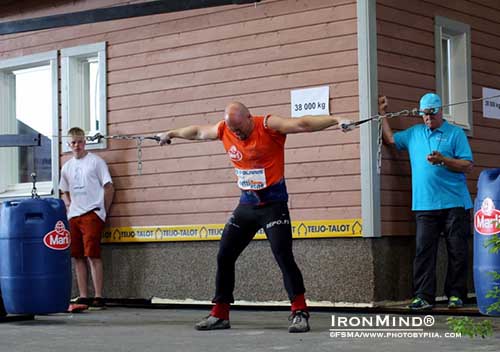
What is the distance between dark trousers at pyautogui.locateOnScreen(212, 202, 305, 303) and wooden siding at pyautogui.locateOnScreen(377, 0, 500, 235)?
206cm

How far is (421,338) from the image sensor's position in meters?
7.76

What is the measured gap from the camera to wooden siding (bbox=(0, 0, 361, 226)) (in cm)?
1045

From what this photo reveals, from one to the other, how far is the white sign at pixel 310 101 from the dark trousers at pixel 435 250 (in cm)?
145

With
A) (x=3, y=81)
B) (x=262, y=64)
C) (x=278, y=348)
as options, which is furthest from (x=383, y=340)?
(x=3, y=81)

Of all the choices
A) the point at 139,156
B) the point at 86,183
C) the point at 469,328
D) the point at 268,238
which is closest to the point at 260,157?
the point at 268,238

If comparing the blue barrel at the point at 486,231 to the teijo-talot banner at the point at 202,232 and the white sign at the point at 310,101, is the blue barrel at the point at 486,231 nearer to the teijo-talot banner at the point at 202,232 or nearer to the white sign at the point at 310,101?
the teijo-talot banner at the point at 202,232

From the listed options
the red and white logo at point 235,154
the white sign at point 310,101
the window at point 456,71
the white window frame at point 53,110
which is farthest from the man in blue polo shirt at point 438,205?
the white window frame at point 53,110

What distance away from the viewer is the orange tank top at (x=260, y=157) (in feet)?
27.9

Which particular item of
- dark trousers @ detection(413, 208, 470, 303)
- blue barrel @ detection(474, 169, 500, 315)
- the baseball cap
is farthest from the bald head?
dark trousers @ detection(413, 208, 470, 303)

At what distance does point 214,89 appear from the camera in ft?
37.6

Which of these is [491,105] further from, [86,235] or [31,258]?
[31,258]

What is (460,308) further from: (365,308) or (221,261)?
(221,261)

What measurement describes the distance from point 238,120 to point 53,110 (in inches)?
207

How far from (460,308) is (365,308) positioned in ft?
2.91
